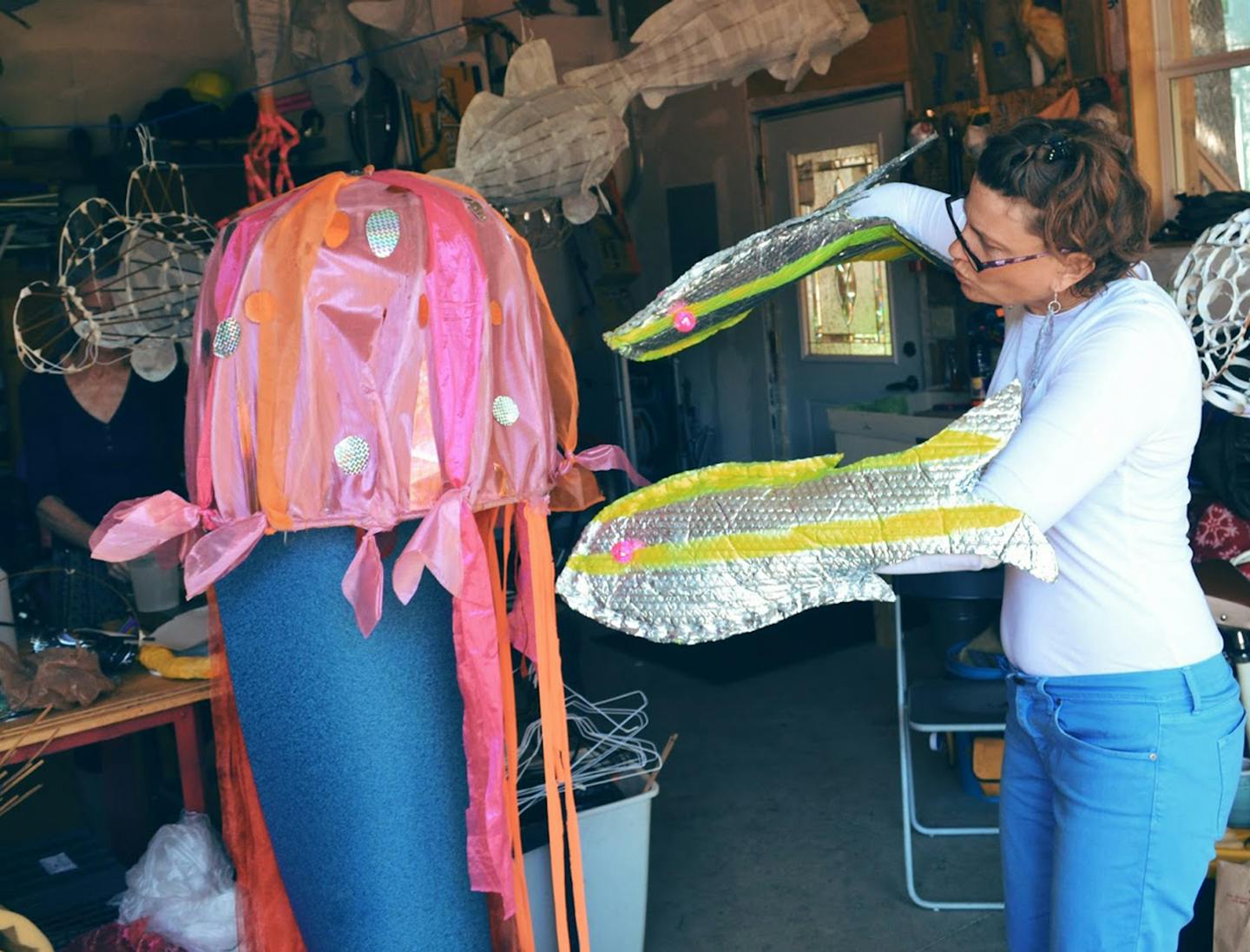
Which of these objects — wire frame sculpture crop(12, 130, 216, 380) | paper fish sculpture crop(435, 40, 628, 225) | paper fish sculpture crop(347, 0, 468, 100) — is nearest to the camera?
wire frame sculpture crop(12, 130, 216, 380)

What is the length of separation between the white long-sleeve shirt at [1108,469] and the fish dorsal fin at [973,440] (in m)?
0.05

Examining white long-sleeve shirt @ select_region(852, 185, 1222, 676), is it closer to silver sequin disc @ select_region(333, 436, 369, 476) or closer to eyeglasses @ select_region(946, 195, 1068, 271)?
eyeglasses @ select_region(946, 195, 1068, 271)

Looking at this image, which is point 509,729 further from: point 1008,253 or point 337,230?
point 1008,253

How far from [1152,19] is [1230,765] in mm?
2931

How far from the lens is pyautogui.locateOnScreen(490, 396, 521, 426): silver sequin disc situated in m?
2.06

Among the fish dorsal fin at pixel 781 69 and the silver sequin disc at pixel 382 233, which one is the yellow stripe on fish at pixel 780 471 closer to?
the silver sequin disc at pixel 382 233

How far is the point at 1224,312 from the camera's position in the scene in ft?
9.82

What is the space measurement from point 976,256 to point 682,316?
0.39m

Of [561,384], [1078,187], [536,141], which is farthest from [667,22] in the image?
[1078,187]

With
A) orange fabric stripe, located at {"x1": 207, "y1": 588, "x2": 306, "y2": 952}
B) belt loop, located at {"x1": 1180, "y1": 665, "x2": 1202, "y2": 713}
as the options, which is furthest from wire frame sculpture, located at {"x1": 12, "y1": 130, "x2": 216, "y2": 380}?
belt loop, located at {"x1": 1180, "y1": 665, "x2": 1202, "y2": 713}

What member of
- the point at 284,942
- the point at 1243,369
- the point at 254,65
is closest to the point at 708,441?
the point at 254,65

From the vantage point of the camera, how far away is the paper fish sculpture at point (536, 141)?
340 cm

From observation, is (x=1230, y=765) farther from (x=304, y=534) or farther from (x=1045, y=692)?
(x=304, y=534)

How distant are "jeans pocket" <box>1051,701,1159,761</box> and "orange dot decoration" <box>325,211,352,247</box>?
1.23 meters
